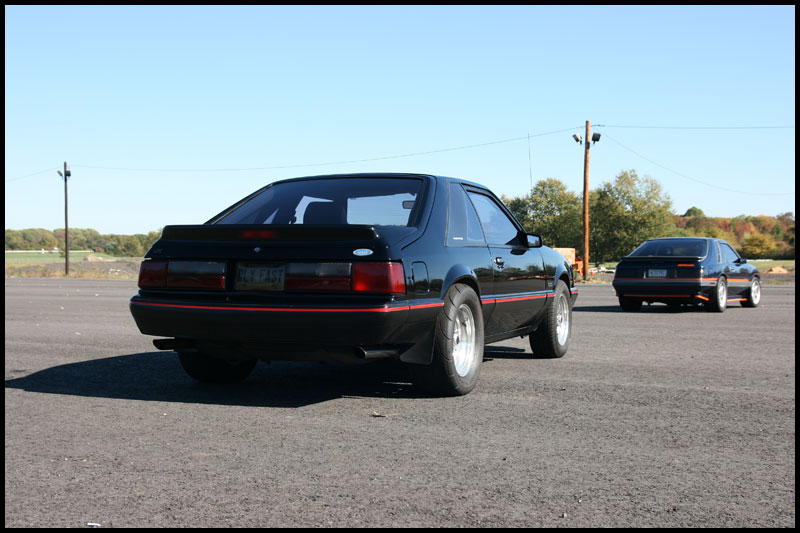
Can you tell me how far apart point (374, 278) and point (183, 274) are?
4.72 ft

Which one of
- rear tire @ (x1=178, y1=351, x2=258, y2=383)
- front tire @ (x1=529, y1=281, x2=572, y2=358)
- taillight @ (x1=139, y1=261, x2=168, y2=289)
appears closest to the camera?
taillight @ (x1=139, y1=261, x2=168, y2=289)

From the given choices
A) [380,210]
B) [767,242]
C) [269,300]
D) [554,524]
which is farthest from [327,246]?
[767,242]

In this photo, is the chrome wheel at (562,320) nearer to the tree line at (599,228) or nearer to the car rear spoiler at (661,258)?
the car rear spoiler at (661,258)

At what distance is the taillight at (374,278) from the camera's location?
515 cm

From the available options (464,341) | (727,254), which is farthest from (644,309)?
(464,341)

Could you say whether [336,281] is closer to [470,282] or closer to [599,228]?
[470,282]

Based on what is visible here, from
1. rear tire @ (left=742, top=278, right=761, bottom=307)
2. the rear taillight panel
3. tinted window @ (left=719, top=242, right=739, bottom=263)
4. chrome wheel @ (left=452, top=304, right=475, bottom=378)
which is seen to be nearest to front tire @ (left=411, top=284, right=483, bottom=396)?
chrome wheel @ (left=452, top=304, right=475, bottom=378)

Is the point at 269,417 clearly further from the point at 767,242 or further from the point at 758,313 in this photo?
the point at 767,242

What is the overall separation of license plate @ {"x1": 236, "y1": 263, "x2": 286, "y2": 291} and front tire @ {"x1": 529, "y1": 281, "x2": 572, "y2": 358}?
3.54 meters

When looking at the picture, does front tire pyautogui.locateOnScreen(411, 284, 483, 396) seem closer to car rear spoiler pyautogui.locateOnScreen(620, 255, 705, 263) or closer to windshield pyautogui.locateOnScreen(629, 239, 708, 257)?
car rear spoiler pyautogui.locateOnScreen(620, 255, 705, 263)

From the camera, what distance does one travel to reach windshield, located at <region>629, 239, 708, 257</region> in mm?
15108

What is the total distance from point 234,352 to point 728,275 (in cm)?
1263

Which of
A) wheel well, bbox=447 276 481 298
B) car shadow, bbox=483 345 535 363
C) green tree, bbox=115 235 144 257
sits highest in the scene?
green tree, bbox=115 235 144 257

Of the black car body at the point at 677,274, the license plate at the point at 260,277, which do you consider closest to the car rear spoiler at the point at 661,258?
the black car body at the point at 677,274
